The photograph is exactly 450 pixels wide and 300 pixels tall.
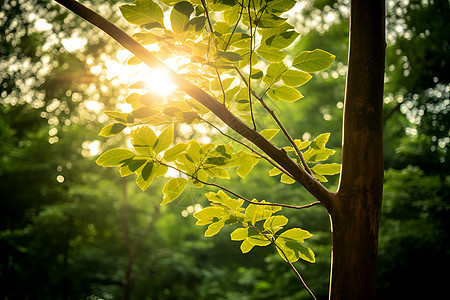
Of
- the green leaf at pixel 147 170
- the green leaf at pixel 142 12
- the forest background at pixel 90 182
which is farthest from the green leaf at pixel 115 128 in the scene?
the forest background at pixel 90 182

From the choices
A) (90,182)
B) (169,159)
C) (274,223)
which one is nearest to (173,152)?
(169,159)

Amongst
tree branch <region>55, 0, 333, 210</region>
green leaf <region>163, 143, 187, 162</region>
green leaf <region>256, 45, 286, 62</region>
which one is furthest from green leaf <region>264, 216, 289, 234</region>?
green leaf <region>256, 45, 286, 62</region>

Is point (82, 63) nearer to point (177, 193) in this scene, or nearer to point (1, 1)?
point (1, 1)

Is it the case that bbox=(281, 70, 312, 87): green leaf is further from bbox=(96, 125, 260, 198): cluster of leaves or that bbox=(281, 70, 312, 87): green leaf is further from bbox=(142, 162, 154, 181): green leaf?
bbox=(142, 162, 154, 181): green leaf

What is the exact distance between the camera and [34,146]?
7086 mm

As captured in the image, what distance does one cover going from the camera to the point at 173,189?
702mm

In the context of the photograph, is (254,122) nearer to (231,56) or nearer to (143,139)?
(231,56)

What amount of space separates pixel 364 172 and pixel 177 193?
45cm

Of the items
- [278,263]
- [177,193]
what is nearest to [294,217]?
[278,263]

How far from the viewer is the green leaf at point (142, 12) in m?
0.57

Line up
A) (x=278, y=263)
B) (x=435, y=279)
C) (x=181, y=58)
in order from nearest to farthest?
(x=181, y=58) < (x=435, y=279) < (x=278, y=263)

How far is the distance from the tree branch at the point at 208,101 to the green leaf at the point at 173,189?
0.23 metres

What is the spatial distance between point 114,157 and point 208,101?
268 mm

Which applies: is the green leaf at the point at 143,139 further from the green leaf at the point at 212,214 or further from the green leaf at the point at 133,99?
the green leaf at the point at 212,214
